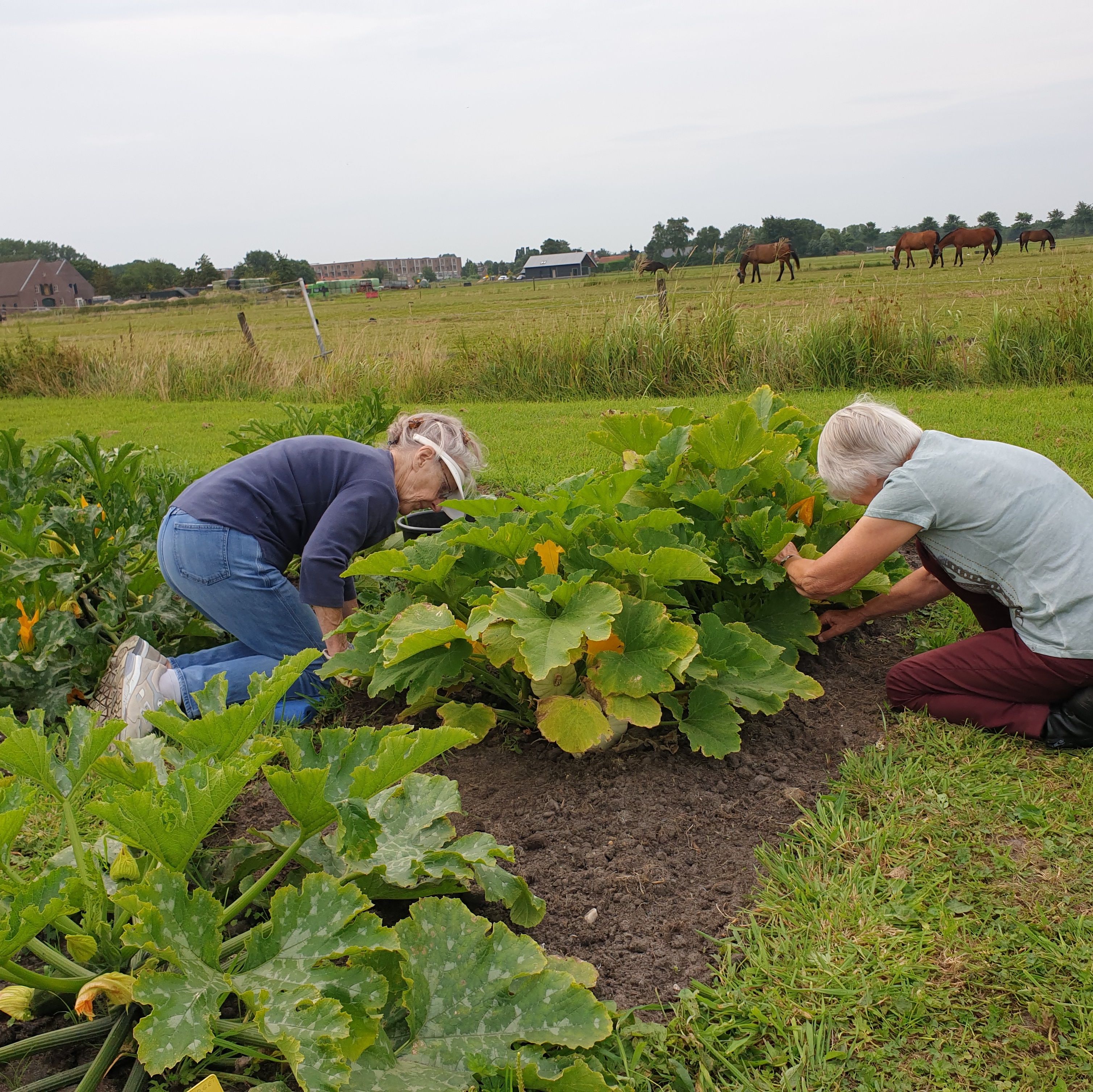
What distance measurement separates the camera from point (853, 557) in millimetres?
2803

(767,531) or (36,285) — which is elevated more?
(36,285)

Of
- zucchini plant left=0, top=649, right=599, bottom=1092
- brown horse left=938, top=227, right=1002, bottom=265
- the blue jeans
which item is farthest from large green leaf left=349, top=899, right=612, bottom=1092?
brown horse left=938, top=227, right=1002, bottom=265

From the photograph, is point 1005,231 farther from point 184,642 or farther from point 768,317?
point 184,642

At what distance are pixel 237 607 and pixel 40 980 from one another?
199 centimetres

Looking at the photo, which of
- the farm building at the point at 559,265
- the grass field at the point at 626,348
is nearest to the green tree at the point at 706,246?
the grass field at the point at 626,348

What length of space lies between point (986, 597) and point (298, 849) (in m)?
2.51

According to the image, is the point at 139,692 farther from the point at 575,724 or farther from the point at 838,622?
the point at 838,622

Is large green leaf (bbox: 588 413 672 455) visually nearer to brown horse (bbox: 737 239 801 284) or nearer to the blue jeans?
the blue jeans

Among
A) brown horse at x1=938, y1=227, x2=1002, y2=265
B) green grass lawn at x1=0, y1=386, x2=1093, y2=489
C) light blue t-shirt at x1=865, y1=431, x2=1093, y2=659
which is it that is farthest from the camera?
brown horse at x1=938, y1=227, x2=1002, y2=265

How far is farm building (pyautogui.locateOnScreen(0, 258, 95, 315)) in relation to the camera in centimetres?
8194

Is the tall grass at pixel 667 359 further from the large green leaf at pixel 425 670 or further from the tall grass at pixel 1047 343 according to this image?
the large green leaf at pixel 425 670

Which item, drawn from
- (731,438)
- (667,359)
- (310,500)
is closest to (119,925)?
(310,500)

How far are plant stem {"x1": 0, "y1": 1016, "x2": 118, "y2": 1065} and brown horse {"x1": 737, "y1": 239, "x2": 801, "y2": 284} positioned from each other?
72.8 feet

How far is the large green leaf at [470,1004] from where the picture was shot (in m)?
1.56
